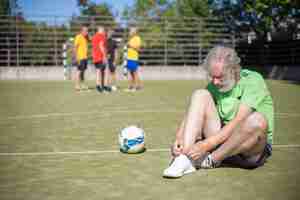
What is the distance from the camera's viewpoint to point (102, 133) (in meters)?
7.05

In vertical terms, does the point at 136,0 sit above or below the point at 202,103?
above

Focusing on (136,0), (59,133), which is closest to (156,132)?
(59,133)

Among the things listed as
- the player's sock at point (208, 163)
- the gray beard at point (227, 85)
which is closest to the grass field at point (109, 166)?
the player's sock at point (208, 163)

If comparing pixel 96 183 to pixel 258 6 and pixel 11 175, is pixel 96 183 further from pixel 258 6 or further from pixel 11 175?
pixel 258 6

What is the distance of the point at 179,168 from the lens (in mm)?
4145

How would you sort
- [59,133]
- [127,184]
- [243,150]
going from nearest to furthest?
[127,184] → [243,150] → [59,133]

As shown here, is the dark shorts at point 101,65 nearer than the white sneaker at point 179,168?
No

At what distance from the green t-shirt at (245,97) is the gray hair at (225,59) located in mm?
145

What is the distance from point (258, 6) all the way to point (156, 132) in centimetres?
2107

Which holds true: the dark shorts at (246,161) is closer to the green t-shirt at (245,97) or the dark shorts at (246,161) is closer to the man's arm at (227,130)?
the green t-shirt at (245,97)

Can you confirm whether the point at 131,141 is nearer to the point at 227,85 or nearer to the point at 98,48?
the point at 227,85

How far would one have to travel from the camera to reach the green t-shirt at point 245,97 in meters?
4.16

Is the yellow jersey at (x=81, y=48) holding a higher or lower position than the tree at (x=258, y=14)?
lower

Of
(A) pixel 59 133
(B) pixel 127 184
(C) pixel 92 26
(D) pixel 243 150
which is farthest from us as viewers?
(C) pixel 92 26
